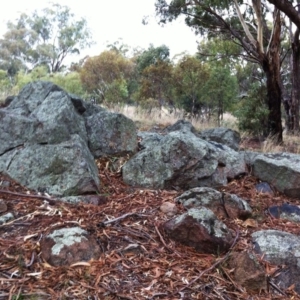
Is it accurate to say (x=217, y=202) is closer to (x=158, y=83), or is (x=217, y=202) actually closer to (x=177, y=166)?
(x=177, y=166)

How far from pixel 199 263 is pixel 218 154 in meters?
2.00

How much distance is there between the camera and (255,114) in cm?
959

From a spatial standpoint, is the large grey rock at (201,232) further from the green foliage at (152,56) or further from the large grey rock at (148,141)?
the green foliage at (152,56)

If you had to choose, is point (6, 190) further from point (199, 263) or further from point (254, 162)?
point (254, 162)

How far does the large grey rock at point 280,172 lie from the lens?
13.5ft

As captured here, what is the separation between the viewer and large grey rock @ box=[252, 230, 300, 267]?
2.64 m

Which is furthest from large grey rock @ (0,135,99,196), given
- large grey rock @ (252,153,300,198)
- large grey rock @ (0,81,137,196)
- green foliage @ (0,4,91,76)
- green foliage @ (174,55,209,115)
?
green foliage @ (0,4,91,76)

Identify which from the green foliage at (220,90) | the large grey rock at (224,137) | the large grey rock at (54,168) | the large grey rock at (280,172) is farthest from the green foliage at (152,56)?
the large grey rock at (54,168)

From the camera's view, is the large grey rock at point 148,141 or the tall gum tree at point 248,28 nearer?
the large grey rock at point 148,141

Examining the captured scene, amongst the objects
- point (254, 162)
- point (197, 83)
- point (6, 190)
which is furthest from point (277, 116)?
point (6, 190)

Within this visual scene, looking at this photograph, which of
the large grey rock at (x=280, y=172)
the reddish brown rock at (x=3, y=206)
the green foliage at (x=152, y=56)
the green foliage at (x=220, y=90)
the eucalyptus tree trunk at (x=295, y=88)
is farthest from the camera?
the green foliage at (x=152, y=56)

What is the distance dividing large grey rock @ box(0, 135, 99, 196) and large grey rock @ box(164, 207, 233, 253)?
42.8 inches

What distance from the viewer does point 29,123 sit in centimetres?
405

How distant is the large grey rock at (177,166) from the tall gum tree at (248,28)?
502 centimetres
